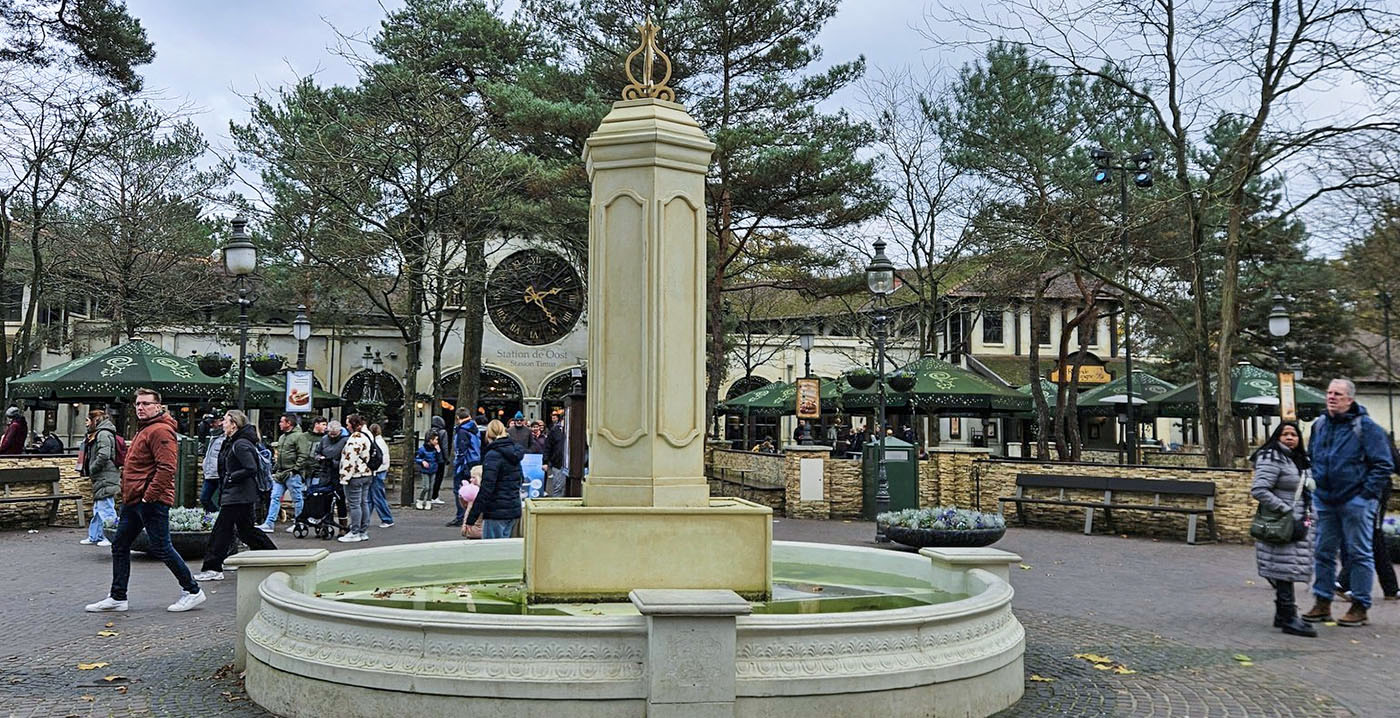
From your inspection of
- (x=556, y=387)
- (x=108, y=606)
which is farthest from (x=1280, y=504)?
(x=556, y=387)

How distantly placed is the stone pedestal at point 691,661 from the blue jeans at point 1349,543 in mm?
6007

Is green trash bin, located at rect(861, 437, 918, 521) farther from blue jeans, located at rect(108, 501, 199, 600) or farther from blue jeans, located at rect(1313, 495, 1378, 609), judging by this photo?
blue jeans, located at rect(108, 501, 199, 600)

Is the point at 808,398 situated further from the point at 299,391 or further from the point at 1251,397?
the point at 1251,397

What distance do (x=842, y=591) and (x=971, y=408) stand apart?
59.7ft

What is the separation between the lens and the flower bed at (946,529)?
12195 mm

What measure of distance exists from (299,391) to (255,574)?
13.4m

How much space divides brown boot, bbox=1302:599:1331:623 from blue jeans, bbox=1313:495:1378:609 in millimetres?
58

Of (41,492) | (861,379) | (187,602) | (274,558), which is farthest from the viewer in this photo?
(861,379)

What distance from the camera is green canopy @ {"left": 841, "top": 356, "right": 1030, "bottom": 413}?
22906mm

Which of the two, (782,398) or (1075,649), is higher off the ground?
(782,398)

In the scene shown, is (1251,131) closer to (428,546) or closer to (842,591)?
(842,591)

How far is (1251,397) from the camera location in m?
25.6

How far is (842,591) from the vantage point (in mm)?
7438

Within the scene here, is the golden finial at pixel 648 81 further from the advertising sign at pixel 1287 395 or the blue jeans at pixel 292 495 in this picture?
the advertising sign at pixel 1287 395
